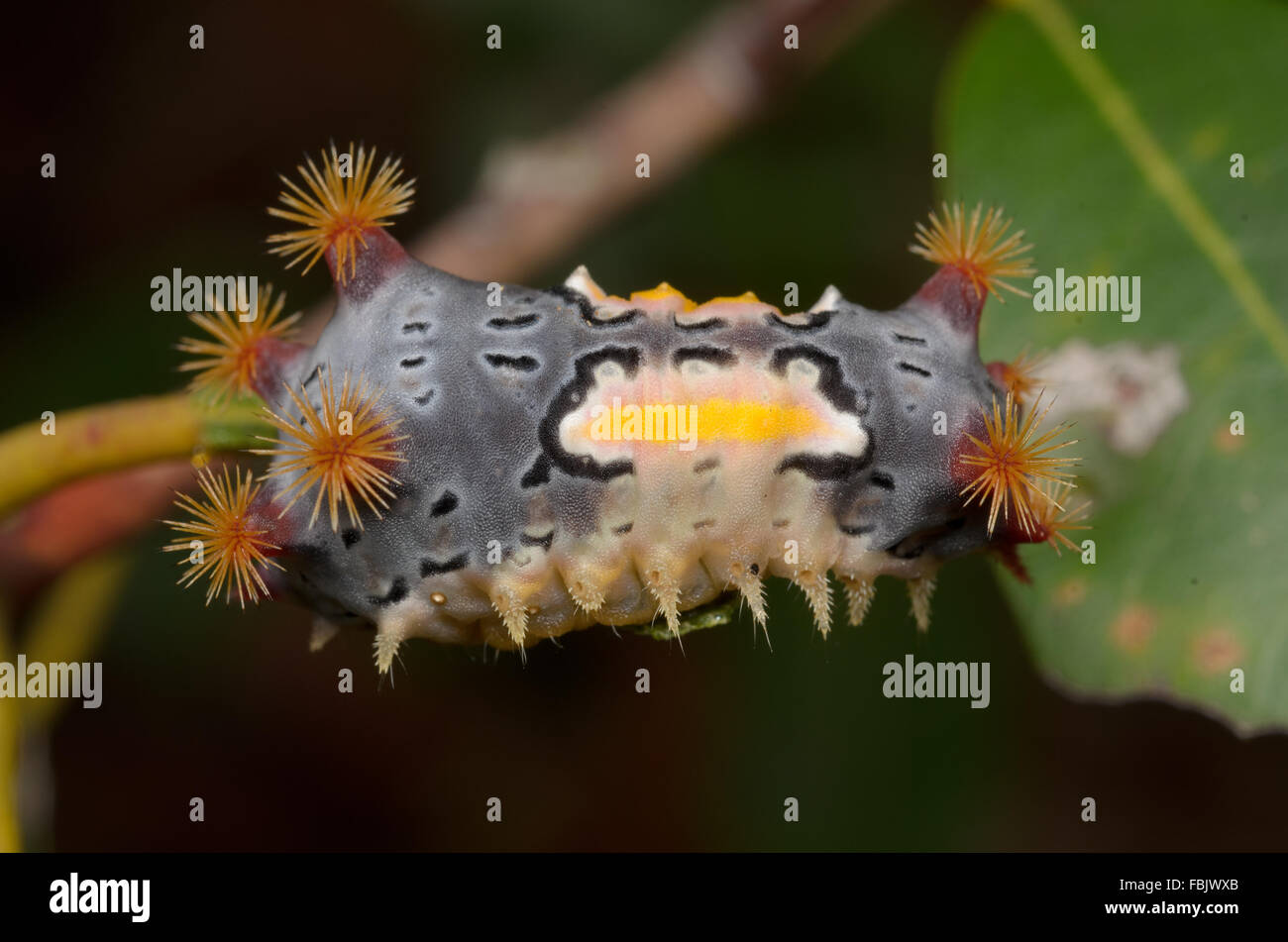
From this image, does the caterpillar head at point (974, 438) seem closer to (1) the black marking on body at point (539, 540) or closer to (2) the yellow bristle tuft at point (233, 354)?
(1) the black marking on body at point (539, 540)

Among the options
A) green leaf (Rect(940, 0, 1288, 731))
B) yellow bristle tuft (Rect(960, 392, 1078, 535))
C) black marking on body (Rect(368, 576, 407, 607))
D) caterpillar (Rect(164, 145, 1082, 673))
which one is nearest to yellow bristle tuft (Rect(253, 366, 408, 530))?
caterpillar (Rect(164, 145, 1082, 673))

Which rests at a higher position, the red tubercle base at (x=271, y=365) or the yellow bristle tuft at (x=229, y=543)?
the red tubercle base at (x=271, y=365)

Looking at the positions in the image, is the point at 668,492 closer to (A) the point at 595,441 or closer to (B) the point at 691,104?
(A) the point at 595,441

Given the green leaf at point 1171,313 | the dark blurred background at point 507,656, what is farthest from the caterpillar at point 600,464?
the dark blurred background at point 507,656

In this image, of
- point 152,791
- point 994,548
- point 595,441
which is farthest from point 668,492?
point 152,791

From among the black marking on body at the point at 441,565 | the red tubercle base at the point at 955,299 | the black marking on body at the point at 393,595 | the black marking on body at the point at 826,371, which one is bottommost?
the black marking on body at the point at 393,595

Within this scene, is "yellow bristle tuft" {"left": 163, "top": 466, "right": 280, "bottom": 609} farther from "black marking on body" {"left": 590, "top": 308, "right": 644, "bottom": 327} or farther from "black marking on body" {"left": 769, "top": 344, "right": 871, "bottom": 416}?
"black marking on body" {"left": 769, "top": 344, "right": 871, "bottom": 416}
